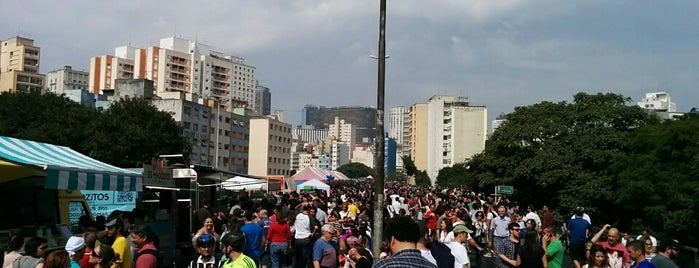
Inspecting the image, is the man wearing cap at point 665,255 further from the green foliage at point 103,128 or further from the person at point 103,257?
the green foliage at point 103,128

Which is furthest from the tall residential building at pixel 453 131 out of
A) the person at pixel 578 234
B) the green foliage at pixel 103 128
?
the person at pixel 578 234

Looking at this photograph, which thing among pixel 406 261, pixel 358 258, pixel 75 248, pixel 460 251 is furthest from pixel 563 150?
pixel 406 261

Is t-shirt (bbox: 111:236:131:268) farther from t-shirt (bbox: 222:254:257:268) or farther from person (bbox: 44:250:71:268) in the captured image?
t-shirt (bbox: 222:254:257:268)

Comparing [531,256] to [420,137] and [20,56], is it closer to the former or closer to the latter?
Result: [20,56]

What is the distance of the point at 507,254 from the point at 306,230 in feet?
14.3

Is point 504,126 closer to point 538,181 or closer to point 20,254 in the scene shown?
point 538,181

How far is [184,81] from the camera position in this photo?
139 meters

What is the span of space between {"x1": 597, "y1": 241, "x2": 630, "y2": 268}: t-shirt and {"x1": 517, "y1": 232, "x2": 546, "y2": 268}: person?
0.73 m

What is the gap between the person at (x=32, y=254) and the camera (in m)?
6.87

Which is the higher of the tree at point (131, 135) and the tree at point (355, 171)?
the tree at point (131, 135)

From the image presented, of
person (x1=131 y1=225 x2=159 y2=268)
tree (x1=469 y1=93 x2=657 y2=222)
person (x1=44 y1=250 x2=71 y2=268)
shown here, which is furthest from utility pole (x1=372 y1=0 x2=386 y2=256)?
tree (x1=469 y1=93 x2=657 y2=222)

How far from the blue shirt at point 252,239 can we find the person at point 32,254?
4271 millimetres

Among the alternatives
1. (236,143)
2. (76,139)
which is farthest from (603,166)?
(236,143)

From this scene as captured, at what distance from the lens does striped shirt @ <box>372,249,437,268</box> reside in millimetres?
4043
